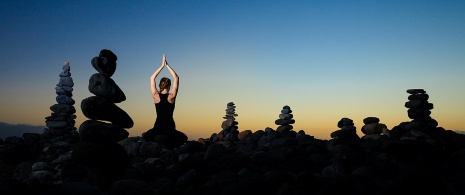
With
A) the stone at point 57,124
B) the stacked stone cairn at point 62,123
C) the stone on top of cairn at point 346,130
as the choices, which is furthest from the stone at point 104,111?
the stone at point 57,124

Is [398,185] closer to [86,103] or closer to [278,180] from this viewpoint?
[278,180]

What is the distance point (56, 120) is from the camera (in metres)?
18.3

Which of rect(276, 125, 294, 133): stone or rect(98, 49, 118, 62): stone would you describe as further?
rect(276, 125, 294, 133): stone

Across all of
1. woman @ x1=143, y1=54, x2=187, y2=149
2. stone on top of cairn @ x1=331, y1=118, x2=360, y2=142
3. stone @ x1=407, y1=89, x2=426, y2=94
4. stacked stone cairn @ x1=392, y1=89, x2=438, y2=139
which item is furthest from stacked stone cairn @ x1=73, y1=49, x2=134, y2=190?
stone @ x1=407, y1=89, x2=426, y2=94

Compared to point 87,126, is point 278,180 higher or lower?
lower

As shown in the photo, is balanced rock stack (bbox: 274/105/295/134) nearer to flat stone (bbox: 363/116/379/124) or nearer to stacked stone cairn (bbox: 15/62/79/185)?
flat stone (bbox: 363/116/379/124)

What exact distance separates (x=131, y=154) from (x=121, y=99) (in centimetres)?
465

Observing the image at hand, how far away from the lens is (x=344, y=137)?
14352 mm

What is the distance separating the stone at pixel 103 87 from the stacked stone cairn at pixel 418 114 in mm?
11434

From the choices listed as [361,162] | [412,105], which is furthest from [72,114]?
[412,105]

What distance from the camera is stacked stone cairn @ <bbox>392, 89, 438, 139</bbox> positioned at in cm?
→ 1538

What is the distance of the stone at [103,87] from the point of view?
9148mm

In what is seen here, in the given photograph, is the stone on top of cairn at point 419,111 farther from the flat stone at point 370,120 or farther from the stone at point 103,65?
the stone at point 103,65

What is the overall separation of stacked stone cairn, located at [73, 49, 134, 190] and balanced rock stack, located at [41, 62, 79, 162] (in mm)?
9878
